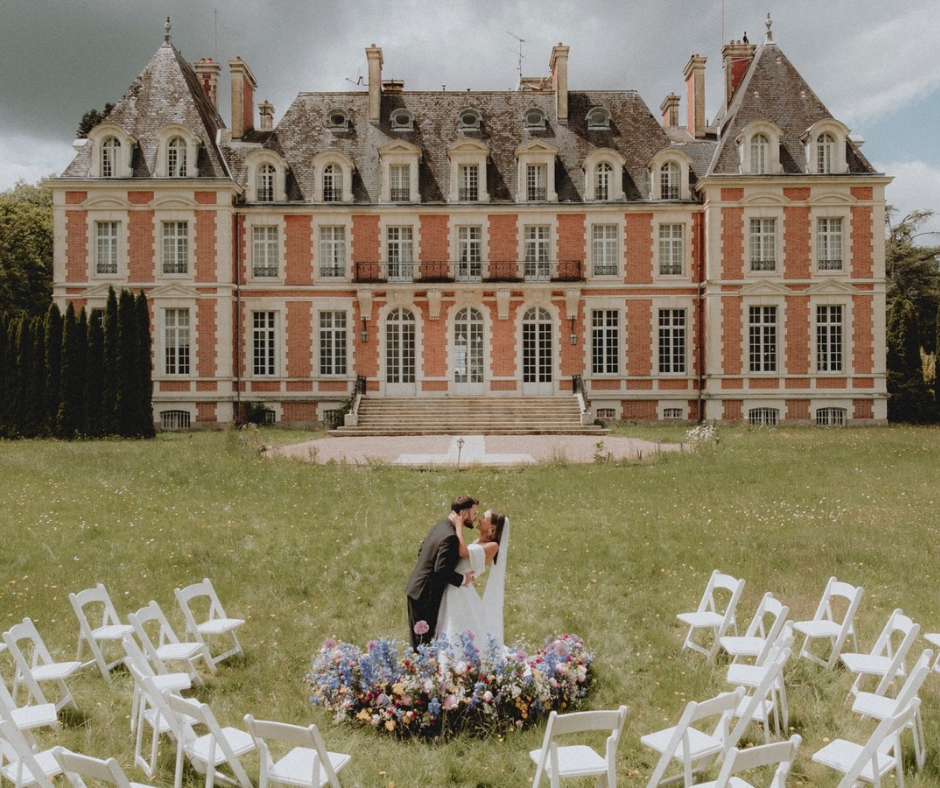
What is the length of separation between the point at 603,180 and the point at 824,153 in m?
6.12

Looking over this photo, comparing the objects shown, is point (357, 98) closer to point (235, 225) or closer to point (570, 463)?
point (235, 225)

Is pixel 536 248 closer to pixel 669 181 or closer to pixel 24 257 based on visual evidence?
pixel 669 181

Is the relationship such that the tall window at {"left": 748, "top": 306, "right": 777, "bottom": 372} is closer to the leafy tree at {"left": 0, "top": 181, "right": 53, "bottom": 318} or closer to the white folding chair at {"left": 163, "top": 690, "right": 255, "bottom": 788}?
the white folding chair at {"left": 163, "top": 690, "right": 255, "bottom": 788}

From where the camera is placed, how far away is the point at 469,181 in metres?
24.6

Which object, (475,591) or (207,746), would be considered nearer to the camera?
(207,746)

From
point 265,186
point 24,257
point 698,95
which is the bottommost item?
point 24,257

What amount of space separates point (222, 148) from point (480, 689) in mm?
23554

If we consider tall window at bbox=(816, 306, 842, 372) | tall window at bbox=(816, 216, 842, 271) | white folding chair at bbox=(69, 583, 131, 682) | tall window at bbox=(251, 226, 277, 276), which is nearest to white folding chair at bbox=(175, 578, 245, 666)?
white folding chair at bbox=(69, 583, 131, 682)

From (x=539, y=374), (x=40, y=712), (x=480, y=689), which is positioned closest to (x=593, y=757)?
(x=480, y=689)

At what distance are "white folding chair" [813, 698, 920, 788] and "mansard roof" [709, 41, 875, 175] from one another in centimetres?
2129

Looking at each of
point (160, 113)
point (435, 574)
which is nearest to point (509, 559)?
point (435, 574)

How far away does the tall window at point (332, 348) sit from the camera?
24.3 meters

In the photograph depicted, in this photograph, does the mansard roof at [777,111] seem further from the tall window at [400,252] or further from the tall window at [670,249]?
the tall window at [400,252]

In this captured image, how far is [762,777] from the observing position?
15.0ft
